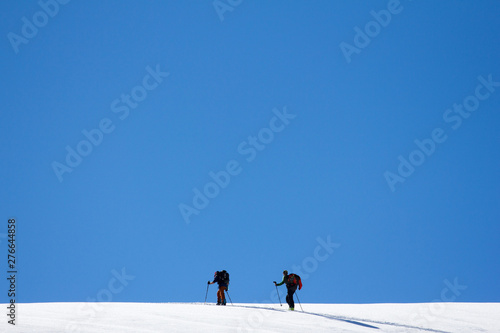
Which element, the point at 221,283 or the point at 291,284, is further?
the point at 221,283

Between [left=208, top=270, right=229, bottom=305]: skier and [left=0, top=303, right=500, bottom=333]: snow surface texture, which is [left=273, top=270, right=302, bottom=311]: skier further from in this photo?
[left=0, top=303, right=500, bottom=333]: snow surface texture

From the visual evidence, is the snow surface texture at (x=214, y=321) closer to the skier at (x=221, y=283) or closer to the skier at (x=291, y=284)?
the skier at (x=291, y=284)

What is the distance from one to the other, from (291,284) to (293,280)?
0.18m

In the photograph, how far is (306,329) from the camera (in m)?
12.5

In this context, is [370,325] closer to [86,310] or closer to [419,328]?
[419,328]

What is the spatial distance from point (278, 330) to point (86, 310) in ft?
19.5

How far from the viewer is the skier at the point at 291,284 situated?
1822 centimetres

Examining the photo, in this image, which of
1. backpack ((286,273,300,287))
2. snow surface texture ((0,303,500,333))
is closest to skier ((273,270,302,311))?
backpack ((286,273,300,287))

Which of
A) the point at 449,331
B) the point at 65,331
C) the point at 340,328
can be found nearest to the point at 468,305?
the point at 449,331

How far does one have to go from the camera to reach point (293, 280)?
18.4 m

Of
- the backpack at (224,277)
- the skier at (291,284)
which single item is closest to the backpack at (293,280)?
the skier at (291,284)

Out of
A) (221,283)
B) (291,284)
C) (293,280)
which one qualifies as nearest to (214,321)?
(291,284)

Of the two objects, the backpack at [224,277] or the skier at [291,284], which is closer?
the skier at [291,284]

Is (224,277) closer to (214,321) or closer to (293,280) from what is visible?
(293,280)
